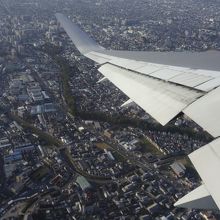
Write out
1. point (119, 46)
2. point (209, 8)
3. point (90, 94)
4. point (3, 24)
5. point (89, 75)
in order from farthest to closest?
1. point (209, 8)
2. point (3, 24)
3. point (119, 46)
4. point (89, 75)
5. point (90, 94)

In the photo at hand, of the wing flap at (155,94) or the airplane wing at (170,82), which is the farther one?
the wing flap at (155,94)

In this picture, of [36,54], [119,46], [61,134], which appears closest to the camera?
[61,134]

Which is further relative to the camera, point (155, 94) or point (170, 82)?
point (170, 82)

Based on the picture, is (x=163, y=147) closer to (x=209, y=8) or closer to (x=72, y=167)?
(x=72, y=167)

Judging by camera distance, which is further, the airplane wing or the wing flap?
the wing flap

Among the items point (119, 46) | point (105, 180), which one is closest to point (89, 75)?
point (119, 46)

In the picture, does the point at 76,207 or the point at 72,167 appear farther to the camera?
the point at 72,167
